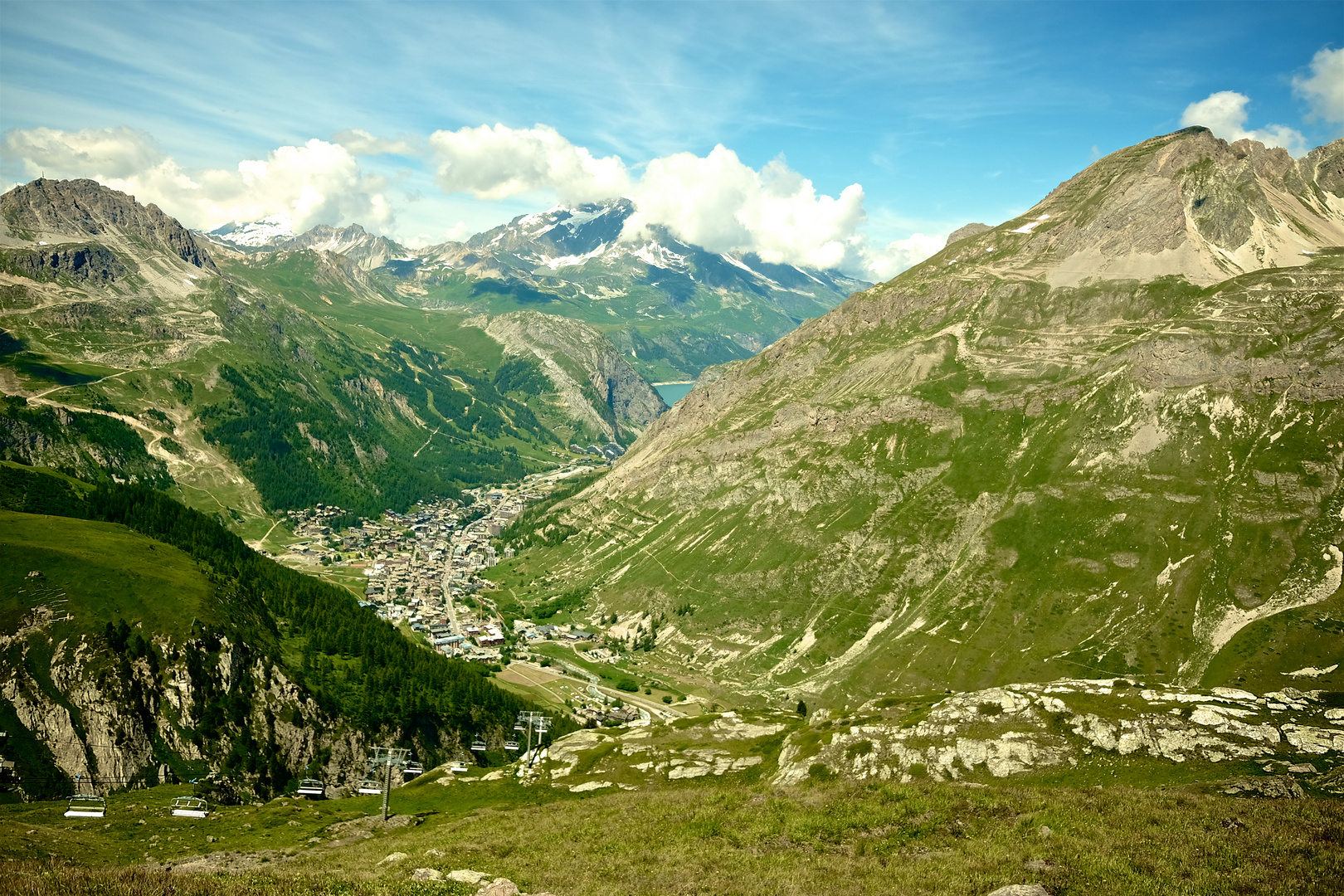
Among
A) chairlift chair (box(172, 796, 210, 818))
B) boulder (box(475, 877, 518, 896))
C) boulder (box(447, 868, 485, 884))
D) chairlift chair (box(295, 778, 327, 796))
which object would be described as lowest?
chairlift chair (box(295, 778, 327, 796))

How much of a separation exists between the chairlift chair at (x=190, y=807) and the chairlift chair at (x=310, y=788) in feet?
65.3

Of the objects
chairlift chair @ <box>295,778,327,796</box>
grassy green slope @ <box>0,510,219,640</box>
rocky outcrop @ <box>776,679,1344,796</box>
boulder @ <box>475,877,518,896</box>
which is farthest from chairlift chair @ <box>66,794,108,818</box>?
rocky outcrop @ <box>776,679,1344,796</box>

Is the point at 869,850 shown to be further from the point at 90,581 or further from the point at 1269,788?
the point at 90,581

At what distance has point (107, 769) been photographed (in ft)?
344

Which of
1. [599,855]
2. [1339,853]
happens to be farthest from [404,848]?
[1339,853]

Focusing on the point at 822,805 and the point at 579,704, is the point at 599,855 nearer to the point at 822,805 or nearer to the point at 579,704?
the point at 822,805

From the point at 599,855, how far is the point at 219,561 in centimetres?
15876

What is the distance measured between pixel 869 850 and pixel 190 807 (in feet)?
303

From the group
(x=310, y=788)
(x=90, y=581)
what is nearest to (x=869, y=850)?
(x=310, y=788)

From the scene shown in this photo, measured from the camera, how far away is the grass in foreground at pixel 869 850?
1422 inches

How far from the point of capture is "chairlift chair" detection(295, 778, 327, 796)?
11688cm

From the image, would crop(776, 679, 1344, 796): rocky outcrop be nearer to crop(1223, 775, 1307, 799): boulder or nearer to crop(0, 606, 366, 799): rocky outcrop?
crop(1223, 775, 1307, 799): boulder

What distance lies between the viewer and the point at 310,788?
389 ft

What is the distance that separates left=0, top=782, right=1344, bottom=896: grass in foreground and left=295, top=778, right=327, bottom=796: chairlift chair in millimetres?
60978
